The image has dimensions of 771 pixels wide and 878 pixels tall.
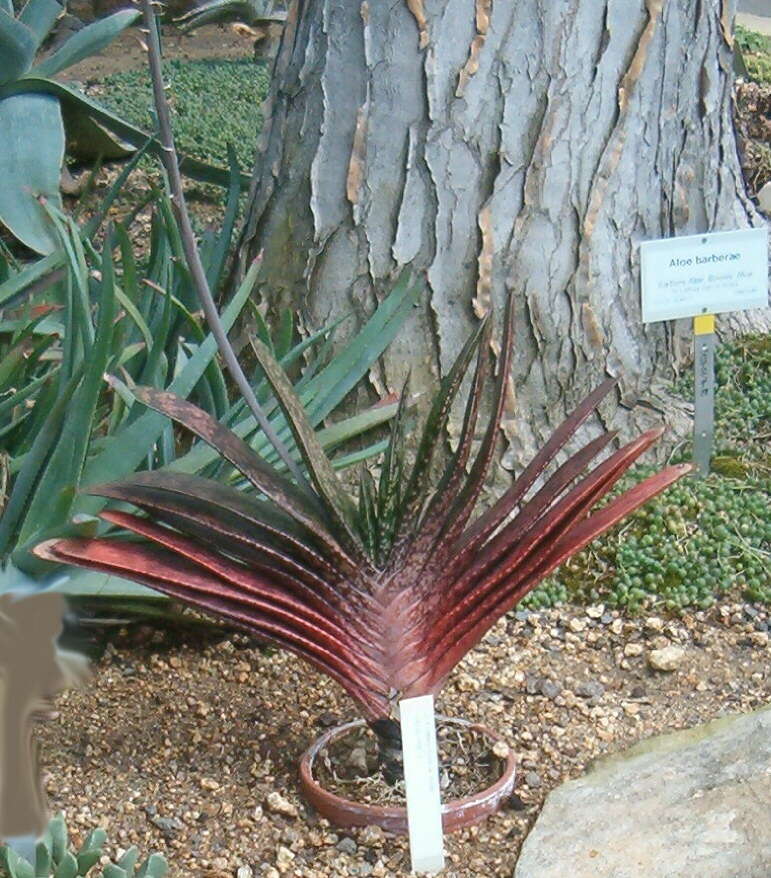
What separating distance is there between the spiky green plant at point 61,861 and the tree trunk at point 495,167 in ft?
4.47

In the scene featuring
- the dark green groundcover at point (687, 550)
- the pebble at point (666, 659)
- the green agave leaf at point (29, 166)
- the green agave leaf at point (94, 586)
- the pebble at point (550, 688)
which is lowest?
the pebble at point (550, 688)

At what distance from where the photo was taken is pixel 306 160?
293cm

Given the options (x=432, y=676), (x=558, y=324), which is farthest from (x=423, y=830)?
(x=558, y=324)

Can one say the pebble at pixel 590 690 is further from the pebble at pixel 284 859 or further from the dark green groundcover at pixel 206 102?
the dark green groundcover at pixel 206 102

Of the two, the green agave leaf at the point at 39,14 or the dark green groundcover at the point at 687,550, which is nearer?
the dark green groundcover at the point at 687,550

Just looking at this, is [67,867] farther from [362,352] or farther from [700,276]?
[700,276]

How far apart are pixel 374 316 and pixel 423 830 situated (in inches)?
46.7

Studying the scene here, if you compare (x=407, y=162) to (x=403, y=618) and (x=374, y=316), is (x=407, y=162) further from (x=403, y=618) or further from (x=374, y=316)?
(x=403, y=618)

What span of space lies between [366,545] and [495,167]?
44.0 inches

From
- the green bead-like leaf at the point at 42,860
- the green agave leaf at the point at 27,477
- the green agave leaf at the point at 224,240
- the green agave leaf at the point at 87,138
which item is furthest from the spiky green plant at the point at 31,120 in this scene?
the green bead-like leaf at the point at 42,860

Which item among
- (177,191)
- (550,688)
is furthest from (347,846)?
(177,191)

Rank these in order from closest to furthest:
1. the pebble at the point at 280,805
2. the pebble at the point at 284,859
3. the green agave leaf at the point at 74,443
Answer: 1. the pebble at the point at 284,859
2. the pebble at the point at 280,805
3. the green agave leaf at the point at 74,443

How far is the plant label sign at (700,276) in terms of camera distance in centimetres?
297

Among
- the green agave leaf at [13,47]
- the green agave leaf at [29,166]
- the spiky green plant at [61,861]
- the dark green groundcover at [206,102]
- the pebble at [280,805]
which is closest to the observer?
the spiky green plant at [61,861]
